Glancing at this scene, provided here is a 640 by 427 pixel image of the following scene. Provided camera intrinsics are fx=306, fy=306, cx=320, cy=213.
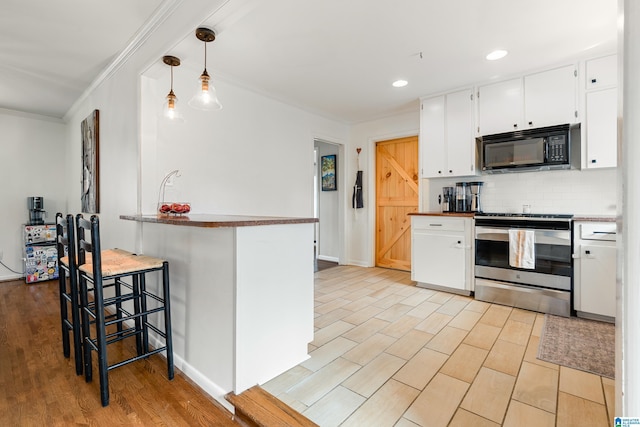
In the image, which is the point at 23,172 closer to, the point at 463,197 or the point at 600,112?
the point at 463,197

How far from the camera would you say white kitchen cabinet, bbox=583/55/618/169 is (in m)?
2.83

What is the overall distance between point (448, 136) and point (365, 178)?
1586 mm

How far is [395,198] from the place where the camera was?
191 inches

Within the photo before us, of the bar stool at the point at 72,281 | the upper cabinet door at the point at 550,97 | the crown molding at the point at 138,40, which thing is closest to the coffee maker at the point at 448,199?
the upper cabinet door at the point at 550,97

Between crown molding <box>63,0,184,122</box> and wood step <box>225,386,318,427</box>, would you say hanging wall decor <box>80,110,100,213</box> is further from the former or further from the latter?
wood step <box>225,386,318,427</box>

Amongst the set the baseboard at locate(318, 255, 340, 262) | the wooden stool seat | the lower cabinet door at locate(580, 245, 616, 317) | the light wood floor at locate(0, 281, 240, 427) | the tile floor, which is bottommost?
the light wood floor at locate(0, 281, 240, 427)

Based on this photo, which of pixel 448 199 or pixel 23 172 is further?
pixel 23 172

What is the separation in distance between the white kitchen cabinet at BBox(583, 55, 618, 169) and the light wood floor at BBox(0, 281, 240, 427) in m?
3.71

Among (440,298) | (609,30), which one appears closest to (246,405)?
(440,298)

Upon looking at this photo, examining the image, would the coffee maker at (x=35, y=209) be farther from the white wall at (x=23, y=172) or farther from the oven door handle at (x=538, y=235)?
the oven door handle at (x=538, y=235)

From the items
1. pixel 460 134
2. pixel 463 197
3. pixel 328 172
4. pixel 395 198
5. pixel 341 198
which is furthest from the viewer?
pixel 328 172

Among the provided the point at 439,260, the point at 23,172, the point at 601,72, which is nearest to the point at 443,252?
the point at 439,260

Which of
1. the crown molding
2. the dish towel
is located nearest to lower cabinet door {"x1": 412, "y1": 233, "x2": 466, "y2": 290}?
the dish towel

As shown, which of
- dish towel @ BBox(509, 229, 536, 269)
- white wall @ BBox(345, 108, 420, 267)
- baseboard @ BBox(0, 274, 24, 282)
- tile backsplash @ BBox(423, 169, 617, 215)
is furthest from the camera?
white wall @ BBox(345, 108, 420, 267)
